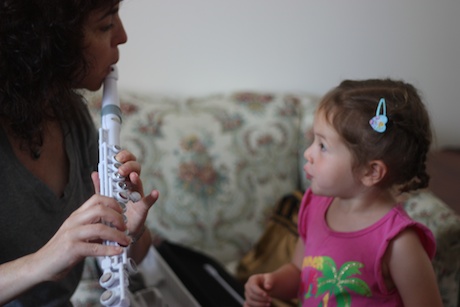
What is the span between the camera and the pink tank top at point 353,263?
90 cm

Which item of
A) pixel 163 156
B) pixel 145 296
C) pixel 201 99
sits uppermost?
pixel 201 99

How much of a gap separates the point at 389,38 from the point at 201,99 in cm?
76

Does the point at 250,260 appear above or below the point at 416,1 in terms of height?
below

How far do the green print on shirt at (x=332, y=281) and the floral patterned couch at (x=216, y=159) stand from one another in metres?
0.65

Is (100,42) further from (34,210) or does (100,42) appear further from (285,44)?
(285,44)

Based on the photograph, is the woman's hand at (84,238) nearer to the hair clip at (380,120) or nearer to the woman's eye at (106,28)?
the woman's eye at (106,28)

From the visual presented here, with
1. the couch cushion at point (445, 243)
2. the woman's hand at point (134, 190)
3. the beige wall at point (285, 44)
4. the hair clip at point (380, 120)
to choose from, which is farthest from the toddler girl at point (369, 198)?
the beige wall at point (285, 44)

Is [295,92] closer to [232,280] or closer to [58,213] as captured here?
[232,280]

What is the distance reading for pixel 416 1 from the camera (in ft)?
6.15

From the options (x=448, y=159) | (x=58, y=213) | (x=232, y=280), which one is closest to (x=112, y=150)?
(x=58, y=213)

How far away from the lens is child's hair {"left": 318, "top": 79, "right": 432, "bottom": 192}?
89 cm

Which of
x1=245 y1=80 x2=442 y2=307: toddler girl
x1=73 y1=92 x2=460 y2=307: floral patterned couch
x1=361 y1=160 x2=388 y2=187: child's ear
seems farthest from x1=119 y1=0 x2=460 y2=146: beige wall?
x1=361 y1=160 x2=388 y2=187: child's ear

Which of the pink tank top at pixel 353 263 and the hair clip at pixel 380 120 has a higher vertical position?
the hair clip at pixel 380 120

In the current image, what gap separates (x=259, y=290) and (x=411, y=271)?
0.92 ft
